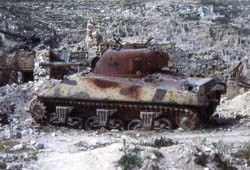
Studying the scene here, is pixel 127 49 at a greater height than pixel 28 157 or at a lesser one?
greater

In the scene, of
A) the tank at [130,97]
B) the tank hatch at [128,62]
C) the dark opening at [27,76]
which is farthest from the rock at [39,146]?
the dark opening at [27,76]

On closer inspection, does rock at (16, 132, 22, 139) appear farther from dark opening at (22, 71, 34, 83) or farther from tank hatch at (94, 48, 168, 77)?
A: dark opening at (22, 71, 34, 83)

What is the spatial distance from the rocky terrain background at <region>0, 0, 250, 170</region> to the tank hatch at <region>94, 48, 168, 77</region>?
7.20ft

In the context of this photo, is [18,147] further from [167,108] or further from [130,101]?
[167,108]

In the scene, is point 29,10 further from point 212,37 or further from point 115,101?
point 115,101

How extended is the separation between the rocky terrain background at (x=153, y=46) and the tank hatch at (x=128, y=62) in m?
2.20

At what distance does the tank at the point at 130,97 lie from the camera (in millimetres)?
11891

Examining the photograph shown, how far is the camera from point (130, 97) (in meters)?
12.3

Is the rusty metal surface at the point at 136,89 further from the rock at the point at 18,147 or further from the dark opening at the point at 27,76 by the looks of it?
the dark opening at the point at 27,76

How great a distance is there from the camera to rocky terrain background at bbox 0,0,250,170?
821cm

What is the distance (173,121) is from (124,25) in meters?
27.5

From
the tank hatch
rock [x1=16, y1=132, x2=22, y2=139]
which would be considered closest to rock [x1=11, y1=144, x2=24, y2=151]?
rock [x1=16, y1=132, x2=22, y2=139]

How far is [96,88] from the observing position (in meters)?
12.8

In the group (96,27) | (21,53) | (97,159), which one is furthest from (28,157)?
(21,53)
